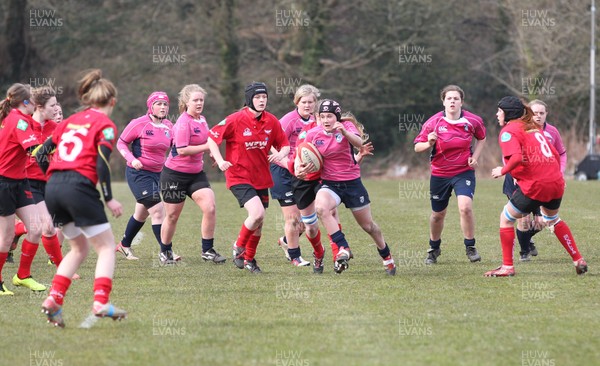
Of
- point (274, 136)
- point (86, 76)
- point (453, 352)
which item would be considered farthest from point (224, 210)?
point (453, 352)

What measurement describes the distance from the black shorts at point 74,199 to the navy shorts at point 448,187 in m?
4.39

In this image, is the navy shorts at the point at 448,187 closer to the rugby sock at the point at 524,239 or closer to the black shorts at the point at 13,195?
the rugby sock at the point at 524,239

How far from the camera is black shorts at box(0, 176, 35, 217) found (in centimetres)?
830

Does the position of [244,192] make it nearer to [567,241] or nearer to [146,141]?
[146,141]

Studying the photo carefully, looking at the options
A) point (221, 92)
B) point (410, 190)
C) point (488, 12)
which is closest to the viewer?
point (410, 190)

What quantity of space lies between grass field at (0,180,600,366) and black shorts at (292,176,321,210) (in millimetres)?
714

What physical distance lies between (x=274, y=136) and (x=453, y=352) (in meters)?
4.11

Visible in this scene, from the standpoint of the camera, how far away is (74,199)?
21.5 ft

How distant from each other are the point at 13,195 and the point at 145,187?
2337 mm

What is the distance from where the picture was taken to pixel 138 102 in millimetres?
35188

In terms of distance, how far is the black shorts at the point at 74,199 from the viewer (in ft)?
21.6

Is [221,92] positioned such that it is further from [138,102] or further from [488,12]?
[488,12]

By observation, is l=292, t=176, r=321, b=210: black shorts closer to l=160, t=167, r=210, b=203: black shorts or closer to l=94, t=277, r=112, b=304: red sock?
l=160, t=167, r=210, b=203: black shorts

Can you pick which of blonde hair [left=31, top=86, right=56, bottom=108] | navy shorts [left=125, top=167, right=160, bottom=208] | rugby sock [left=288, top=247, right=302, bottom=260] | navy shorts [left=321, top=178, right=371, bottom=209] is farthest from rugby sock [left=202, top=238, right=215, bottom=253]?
blonde hair [left=31, top=86, right=56, bottom=108]
